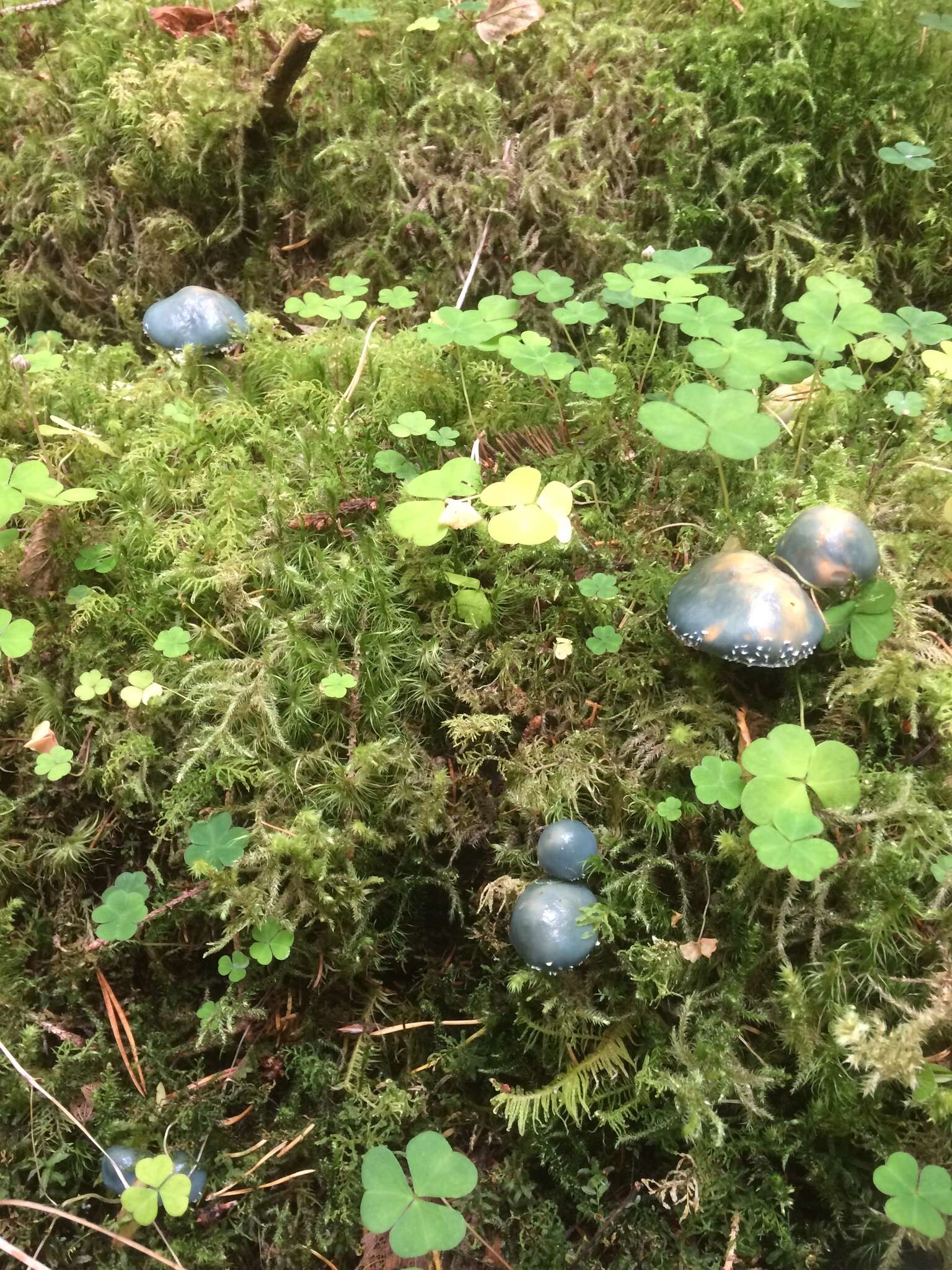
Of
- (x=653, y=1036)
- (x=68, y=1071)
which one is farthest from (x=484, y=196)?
(x=68, y=1071)

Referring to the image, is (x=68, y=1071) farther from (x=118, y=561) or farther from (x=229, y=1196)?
(x=118, y=561)

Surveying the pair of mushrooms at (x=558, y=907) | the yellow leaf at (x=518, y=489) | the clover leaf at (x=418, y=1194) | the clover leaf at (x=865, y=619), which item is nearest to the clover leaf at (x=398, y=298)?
the yellow leaf at (x=518, y=489)

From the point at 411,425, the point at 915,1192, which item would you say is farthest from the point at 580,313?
the point at 915,1192

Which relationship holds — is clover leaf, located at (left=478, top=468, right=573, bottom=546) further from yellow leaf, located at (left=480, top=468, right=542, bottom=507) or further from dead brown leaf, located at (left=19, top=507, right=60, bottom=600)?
dead brown leaf, located at (left=19, top=507, right=60, bottom=600)

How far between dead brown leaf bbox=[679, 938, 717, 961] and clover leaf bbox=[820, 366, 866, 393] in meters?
1.46

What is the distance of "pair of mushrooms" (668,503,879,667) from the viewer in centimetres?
156

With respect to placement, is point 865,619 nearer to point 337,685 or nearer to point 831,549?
point 831,549

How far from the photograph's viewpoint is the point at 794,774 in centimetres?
154

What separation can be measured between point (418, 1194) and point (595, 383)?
6.18 ft

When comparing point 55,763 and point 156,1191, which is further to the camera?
point 55,763

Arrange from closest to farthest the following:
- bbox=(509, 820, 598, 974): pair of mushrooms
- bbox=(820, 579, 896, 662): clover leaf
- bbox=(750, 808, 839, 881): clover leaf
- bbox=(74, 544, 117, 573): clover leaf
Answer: bbox=(750, 808, 839, 881): clover leaf
bbox=(509, 820, 598, 974): pair of mushrooms
bbox=(820, 579, 896, 662): clover leaf
bbox=(74, 544, 117, 573): clover leaf

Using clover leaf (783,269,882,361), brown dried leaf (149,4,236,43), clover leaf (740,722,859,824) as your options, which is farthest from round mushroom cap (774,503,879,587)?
brown dried leaf (149,4,236,43)

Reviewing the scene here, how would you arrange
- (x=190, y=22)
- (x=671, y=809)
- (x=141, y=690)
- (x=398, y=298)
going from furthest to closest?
(x=190, y=22), (x=398, y=298), (x=141, y=690), (x=671, y=809)

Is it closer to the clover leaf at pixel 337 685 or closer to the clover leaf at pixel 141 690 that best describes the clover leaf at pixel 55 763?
the clover leaf at pixel 141 690
